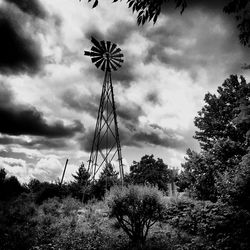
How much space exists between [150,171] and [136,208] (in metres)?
53.2

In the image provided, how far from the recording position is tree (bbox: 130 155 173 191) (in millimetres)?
59062

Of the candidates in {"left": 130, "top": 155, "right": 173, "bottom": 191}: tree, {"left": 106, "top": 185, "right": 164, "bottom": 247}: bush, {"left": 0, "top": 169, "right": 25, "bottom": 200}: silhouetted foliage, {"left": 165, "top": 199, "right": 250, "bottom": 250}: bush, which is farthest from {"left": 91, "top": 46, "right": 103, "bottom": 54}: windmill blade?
{"left": 130, "top": 155, "right": 173, "bottom": 191}: tree

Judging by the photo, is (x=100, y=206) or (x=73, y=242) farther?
(x=100, y=206)

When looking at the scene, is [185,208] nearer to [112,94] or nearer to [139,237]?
[139,237]

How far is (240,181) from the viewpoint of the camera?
459 inches

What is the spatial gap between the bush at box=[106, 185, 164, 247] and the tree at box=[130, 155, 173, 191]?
166 feet

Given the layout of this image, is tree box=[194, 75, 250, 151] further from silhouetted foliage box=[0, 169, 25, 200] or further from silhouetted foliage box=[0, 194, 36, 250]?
silhouetted foliage box=[0, 169, 25, 200]

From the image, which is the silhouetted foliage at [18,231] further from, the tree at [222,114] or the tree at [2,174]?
the tree at [2,174]

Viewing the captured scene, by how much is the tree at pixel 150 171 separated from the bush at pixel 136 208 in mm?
50726

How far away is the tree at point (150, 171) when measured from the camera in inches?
2325

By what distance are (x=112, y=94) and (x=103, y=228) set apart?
393 inches

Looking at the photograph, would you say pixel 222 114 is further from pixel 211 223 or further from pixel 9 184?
pixel 9 184

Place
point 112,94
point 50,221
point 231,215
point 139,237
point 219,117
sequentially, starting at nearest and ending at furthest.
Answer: point 139,237, point 231,215, point 50,221, point 112,94, point 219,117

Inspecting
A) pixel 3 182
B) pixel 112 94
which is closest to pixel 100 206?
pixel 112 94
